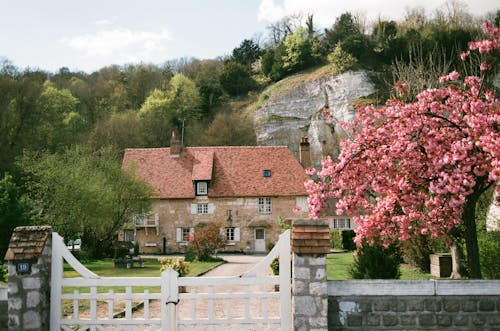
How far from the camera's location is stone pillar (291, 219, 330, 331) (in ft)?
23.4

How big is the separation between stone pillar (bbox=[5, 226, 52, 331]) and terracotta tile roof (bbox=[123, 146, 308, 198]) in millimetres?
30216

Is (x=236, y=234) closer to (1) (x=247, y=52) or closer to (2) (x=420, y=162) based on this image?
(2) (x=420, y=162)

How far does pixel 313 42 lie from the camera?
69.1 meters

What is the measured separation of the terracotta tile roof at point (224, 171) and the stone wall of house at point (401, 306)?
99.3 ft

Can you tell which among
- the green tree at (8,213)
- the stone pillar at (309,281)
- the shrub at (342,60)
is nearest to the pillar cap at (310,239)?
the stone pillar at (309,281)

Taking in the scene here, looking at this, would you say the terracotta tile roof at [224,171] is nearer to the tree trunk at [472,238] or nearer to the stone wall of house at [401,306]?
the tree trunk at [472,238]

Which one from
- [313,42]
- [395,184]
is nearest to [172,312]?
[395,184]

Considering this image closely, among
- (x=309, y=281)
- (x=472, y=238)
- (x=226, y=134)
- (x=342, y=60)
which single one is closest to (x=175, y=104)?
(x=226, y=134)

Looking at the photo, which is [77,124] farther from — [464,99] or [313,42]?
[464,99]

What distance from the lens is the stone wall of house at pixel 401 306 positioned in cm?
739

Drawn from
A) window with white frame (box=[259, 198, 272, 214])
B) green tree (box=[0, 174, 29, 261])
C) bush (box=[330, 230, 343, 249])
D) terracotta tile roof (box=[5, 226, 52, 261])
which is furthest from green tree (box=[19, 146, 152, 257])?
terracotta tile roof (box=[5, 226, 52, 261])

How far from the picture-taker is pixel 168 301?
7227 mm

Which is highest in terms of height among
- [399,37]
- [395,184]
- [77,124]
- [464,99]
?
[399,37]

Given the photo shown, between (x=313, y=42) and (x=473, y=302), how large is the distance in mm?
64817
